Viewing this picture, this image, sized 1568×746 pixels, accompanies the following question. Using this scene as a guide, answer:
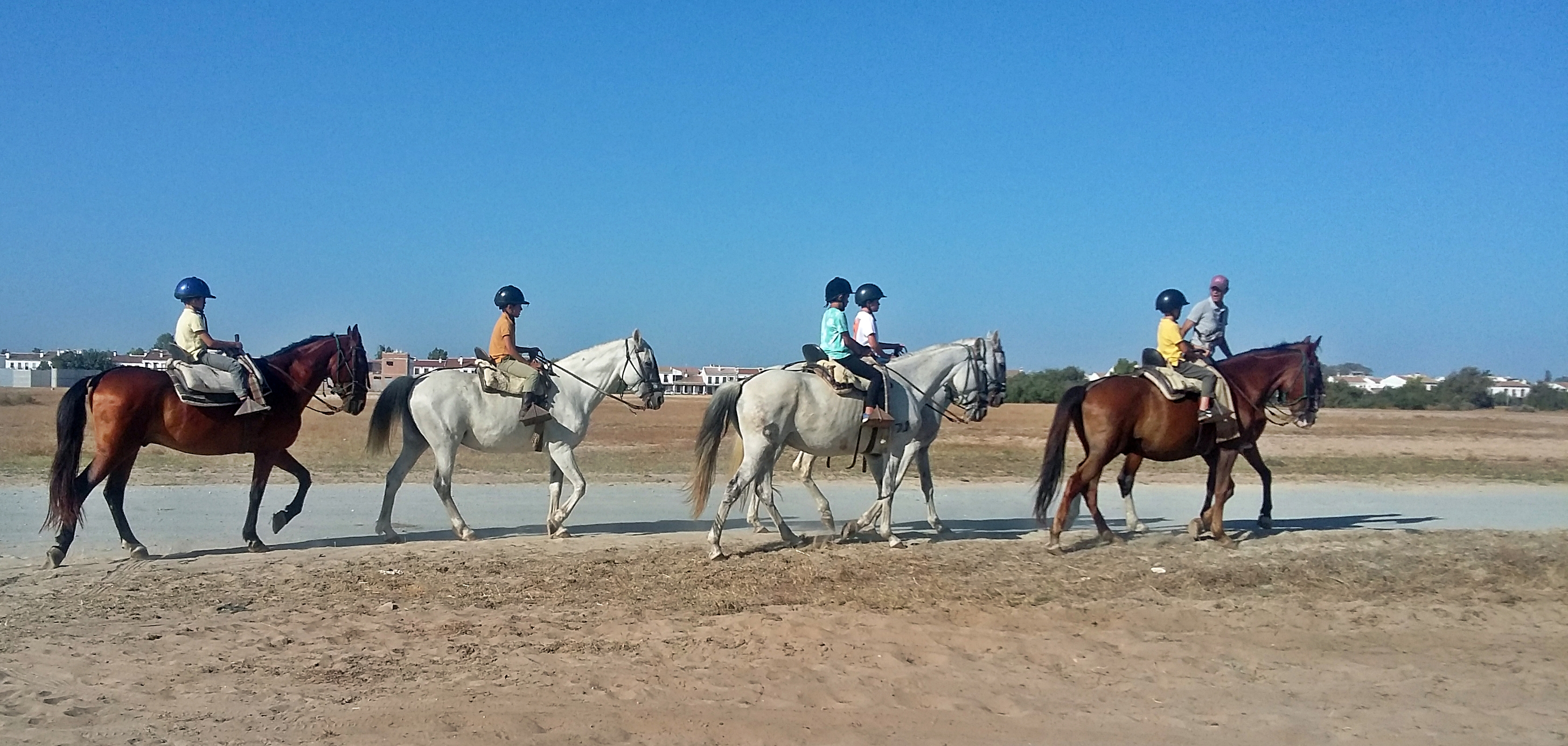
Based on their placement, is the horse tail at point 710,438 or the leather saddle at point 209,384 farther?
the horse tail at point 710,438

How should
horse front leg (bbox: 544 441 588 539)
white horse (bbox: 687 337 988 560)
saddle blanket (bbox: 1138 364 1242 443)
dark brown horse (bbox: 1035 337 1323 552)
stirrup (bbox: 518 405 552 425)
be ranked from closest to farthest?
white horse (bbox: 687 337 988 560) → dark brown horse (bbox: 1035 337 1323 552) → saddle blanket (bbox: 1138 364 1242 443) → horse front leg (bbox: 544 441 588 539) → stirrup (bbox: 518 405 552 425)

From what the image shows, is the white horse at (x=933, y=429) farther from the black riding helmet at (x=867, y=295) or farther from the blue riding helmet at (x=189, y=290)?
the blue riding helmet at (x=189, y=290)

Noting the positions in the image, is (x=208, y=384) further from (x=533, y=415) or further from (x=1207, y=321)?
(x=1207, y=321)

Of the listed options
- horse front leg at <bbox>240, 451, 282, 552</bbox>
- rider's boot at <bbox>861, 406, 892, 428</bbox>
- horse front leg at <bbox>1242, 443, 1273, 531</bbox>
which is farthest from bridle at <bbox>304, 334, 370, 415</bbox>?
horse front leg at <bbox>1242, 443, 1273, 531</bbox>

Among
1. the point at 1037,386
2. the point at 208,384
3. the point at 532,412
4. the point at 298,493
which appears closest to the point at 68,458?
the point at 208,384

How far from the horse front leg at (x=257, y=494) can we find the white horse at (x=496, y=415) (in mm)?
1085

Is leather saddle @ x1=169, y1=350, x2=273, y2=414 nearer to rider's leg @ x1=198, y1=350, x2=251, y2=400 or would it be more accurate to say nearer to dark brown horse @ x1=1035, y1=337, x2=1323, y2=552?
rider's leg @ x1=198, y1=350, x2=251, y2=400

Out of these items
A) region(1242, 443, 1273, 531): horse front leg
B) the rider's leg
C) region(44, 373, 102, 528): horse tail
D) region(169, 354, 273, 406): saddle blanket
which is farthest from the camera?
region(1242, 443, 1273, 531): horse front leg

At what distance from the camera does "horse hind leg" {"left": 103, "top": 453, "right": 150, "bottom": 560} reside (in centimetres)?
988

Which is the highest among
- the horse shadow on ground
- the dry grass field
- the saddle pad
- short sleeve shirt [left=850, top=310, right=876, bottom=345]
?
short sleeve shirt [left=850, top=310, right=876, bottom=345]

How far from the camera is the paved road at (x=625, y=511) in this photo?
37.3 feet

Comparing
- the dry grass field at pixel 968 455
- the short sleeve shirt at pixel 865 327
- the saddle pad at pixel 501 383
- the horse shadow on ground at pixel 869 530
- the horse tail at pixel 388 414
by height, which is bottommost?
the horse shadow on ground at pixel 869 530

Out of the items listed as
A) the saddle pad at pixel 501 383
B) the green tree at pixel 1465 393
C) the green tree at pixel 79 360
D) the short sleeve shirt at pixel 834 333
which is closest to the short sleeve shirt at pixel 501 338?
the saddle pad at pixel 501 383

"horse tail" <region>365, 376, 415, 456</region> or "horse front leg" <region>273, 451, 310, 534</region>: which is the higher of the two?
"horse tail" <region>365, 376, 415, 456</region>
